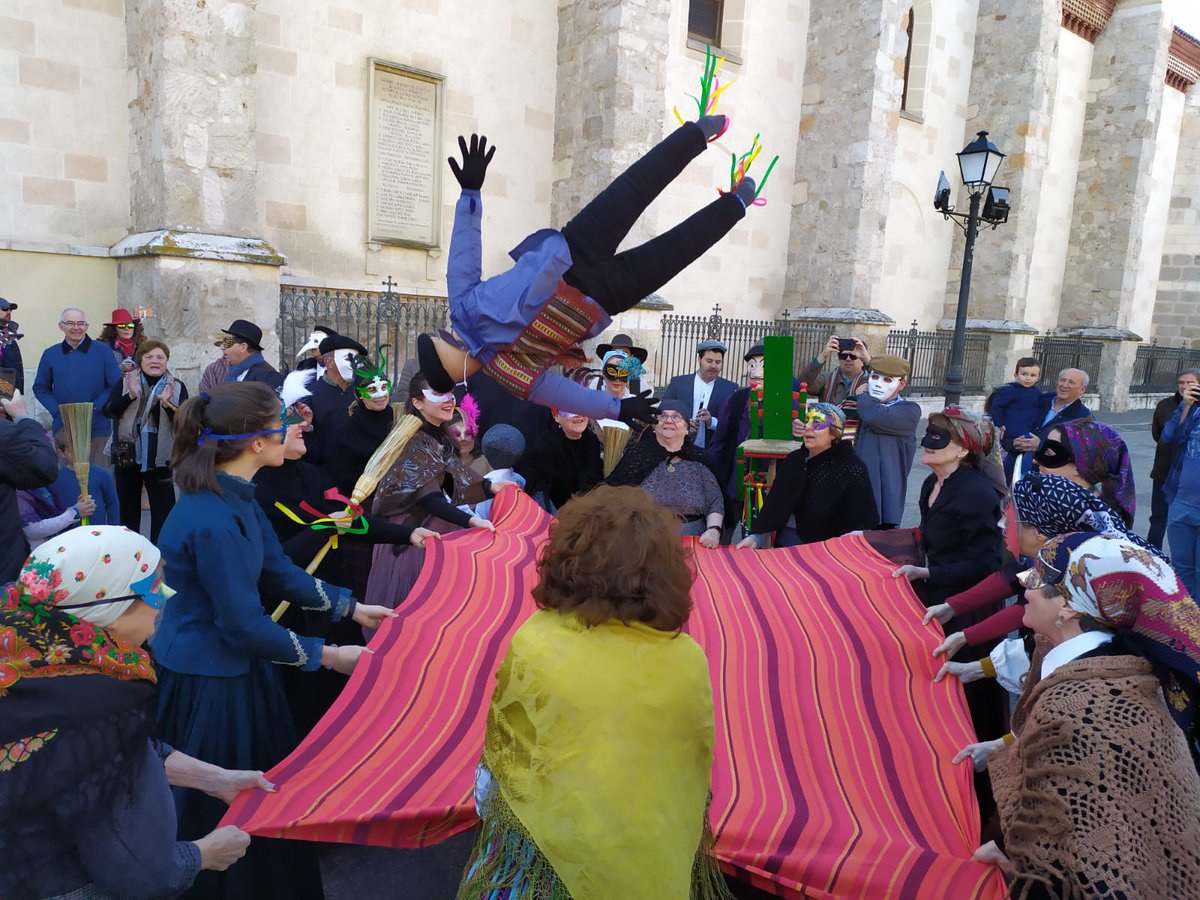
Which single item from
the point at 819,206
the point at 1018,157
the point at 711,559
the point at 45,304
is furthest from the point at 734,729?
the point at 1018,157

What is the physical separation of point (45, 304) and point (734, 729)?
891cm

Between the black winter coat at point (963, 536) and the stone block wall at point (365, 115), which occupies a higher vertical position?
the stone block wall at point (365, 115)

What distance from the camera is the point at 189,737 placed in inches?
97.6

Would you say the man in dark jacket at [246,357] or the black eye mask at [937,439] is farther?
the man in dark jacket at [246,357]

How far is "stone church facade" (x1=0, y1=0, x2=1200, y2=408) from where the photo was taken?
820 cm

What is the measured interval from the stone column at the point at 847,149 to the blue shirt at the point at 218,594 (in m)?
13.5

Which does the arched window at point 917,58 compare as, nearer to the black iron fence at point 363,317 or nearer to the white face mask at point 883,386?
the black iron fence at point 363,317

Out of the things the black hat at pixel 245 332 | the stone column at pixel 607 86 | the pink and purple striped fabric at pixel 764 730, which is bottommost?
the pink and purple striped fabric at pixel 764 730

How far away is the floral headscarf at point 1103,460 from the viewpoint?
424 cm

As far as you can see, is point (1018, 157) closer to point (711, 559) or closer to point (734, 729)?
point (711, 559)

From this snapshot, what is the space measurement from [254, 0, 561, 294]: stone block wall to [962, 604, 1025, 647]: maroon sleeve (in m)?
9.42

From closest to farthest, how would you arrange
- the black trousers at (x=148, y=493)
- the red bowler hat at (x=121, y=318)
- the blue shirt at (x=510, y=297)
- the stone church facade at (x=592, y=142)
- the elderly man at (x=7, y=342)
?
the blue shirt at (x=510, y=297) < the black trousers at (x=148, y=493) < the elderly man at (x=7, y=342) < the red bowler hat at (x=121, y=318) < the stone church facade at (x=592, y=142)

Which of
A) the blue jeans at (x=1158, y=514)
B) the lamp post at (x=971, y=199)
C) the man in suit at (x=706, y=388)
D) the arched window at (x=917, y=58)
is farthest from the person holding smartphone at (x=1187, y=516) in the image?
the arched window at (x=917, y=58)

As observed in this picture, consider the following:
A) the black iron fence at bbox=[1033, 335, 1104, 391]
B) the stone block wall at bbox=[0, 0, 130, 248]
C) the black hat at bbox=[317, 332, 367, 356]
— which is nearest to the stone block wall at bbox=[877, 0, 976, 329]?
the black iron fence at bbox=[1033, 335, 1104, 391]
